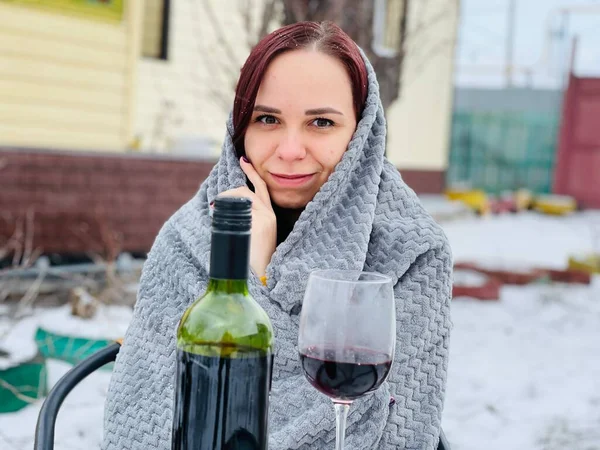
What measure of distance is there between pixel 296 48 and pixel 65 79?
527 centimetres

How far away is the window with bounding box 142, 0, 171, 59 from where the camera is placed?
24.8ft

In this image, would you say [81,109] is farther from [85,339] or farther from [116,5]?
[85,339]

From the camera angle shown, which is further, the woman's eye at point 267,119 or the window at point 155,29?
the window at point 155,29

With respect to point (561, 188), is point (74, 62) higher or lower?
higher

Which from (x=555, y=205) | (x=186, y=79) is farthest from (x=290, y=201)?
(x=555, y=205)

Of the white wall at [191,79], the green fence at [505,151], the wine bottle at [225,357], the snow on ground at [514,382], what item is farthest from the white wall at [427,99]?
the wine bottle at [225,357]

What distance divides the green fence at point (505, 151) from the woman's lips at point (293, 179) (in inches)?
620

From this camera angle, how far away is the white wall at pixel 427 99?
39.7ft

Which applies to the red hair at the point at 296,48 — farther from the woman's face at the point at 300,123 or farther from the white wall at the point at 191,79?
the white wall at the point at 191,79

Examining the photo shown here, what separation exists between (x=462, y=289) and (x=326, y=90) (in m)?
4.97

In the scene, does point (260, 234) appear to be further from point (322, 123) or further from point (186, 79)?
point (186, 79)

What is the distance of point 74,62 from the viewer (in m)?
6.35

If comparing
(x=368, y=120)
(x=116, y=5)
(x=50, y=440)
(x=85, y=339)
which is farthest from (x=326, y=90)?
(x=116, y=5)

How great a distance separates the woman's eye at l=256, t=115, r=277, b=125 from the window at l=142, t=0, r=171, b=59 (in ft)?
20.8
